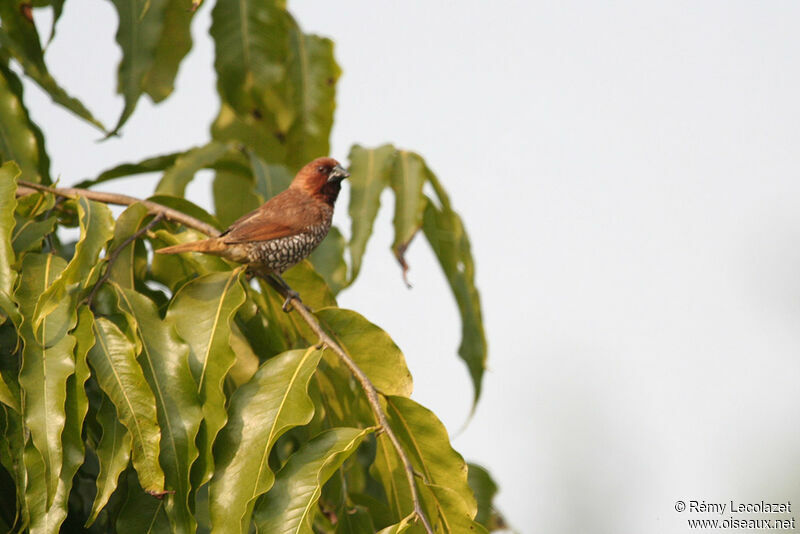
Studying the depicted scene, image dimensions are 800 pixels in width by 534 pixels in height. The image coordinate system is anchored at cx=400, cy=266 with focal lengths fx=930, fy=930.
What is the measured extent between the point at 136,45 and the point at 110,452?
78.4 inches

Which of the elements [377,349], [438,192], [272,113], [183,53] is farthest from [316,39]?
[377,349]

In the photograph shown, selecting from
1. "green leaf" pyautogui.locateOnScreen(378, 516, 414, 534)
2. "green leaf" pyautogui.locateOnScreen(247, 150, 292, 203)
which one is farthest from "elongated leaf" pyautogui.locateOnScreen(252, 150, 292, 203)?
"green leaf" pyautogui.locateOnScreen(378, 516, 414, 534)

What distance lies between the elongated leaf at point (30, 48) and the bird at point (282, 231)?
31.8 inches

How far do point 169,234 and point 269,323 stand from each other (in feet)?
1.47

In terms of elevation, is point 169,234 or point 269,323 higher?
point 169,234

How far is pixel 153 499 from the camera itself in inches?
98.0

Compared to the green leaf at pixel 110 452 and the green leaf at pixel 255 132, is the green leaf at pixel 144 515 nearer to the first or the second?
the green leaf at pixel 110 452

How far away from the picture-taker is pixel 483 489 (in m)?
4.04

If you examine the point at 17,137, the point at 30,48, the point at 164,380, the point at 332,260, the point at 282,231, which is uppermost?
the point at 30,48

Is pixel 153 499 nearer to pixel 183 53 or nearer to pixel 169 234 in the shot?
pixel 169 234

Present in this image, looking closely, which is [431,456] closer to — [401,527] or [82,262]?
[401,527]

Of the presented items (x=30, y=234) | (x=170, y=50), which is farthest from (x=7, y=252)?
(x=170, y=50)

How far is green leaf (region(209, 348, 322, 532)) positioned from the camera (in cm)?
230

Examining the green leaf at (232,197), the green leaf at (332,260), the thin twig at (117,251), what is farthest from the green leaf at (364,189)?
the thin twig at (117,251)
